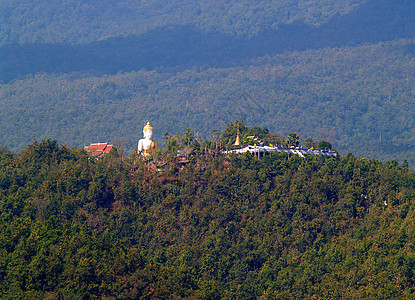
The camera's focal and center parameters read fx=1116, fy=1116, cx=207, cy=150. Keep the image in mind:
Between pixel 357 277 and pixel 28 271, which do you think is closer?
pixel 28 271

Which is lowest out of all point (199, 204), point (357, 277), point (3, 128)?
point (357, 277)

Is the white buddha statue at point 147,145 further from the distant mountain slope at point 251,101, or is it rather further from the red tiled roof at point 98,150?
the distant mountain slope at point 251,101

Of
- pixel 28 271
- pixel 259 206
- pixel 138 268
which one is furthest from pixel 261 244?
pixel 28 271

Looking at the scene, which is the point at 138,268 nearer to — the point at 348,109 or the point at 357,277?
the point at 357,277

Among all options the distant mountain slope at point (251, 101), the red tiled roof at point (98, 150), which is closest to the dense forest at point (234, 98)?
the distant mountain slope at point (251, 101)

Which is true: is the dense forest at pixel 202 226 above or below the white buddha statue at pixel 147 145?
below

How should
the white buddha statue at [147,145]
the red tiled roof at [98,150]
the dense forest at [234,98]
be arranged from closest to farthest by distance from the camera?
the white buddha statue at [147,145]
the red tiled roof at [98,150]
the dense forest at [234,98]

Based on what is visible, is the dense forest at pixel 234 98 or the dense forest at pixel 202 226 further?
the dense forest at pixel 234 98

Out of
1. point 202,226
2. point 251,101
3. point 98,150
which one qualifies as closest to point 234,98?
point 251,101

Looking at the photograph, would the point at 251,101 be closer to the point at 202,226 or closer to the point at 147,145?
the point at 147,145
